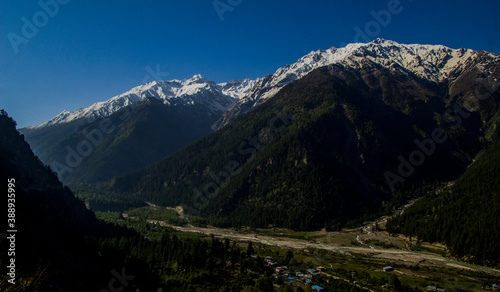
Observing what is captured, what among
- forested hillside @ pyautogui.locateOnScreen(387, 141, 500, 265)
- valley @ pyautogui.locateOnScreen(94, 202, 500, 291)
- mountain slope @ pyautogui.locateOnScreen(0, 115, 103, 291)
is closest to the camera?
mountain slope @ pyautogui.locateOnScreen(0, 115, 103, 291)

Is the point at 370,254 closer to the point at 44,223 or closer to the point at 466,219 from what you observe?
the point at 466,219

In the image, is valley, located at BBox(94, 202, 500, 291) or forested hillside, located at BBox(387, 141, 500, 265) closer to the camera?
valley, located at BBox(94, 202, 500, 291)

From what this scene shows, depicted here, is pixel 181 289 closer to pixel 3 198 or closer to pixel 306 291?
pixel 306 291

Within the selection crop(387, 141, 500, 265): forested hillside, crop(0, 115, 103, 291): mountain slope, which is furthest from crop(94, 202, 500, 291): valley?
crop(0, 115, 103, 291): mountain slope

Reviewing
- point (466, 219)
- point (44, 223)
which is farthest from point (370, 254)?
point (44, 223)

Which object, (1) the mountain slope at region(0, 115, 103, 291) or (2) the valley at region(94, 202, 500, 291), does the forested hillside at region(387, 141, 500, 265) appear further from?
(1) the mountain slope at region(0, 115, 103, 291)

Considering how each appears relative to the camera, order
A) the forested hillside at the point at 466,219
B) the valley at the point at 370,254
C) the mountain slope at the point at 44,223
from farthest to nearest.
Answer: the forested hillside at the point at 466,219
the valley at the point at 370,254
the mountain slope at the point at 44,223

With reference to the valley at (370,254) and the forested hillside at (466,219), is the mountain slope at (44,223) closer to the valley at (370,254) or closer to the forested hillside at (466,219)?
the valley at (370,254)

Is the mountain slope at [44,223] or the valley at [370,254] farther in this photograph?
the valley at [370,254]

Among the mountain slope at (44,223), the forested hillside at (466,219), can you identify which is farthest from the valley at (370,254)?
the mountain slope at (44,223)

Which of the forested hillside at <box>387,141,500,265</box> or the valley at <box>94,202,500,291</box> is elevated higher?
the forested hillside at <box>387,141,500,265</box>

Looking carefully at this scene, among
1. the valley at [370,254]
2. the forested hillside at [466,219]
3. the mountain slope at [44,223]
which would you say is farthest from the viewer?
the forested hillside at [466,219]

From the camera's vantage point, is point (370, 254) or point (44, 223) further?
point (370, 254)
